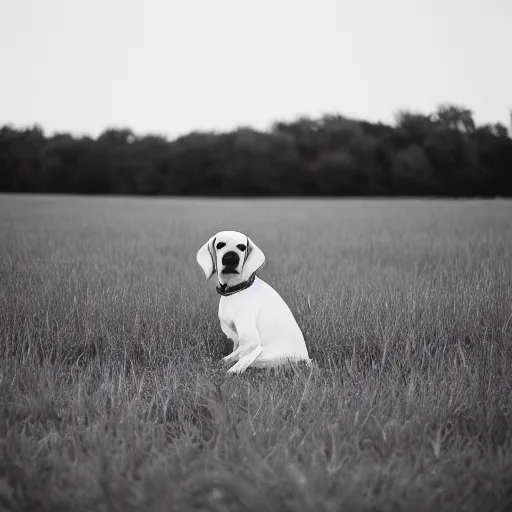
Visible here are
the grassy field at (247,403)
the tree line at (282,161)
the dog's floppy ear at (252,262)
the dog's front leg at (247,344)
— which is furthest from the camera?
the tree line at (282,161)

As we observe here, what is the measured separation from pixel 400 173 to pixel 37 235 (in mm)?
42552

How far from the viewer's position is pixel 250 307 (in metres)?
2.77

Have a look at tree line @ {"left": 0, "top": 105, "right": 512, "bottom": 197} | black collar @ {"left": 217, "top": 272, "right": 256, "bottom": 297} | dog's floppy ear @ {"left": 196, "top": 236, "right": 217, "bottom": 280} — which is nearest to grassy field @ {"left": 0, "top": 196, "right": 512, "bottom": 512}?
black collar @ {"left": 217, "top": 272, "right": 256, "bottom": 297}

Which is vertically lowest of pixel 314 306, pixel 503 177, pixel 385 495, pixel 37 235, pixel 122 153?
pixel 385 495

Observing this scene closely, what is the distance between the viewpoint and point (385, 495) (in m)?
1.49

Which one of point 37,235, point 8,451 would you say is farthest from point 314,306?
point 37,235

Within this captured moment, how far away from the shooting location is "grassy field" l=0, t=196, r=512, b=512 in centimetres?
151

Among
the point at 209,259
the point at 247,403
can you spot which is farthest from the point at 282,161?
the point at 247,403

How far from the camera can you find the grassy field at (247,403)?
1512 millimetres

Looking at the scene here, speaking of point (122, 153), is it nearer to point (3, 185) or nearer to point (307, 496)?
point (3, 185)

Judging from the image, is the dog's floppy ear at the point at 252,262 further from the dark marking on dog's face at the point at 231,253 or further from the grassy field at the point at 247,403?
the grassy field at the point at 247,403

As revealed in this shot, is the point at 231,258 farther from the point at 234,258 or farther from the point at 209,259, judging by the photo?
the point at 209,259

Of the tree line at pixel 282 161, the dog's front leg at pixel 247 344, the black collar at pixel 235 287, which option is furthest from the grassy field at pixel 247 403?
the tree line at pixel 282 161

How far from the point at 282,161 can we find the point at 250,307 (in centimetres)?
4866
